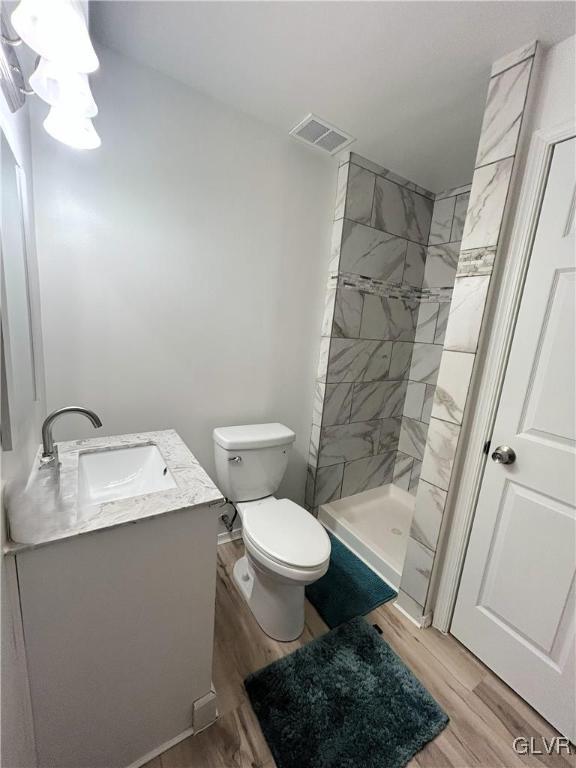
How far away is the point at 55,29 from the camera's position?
0.69 metres

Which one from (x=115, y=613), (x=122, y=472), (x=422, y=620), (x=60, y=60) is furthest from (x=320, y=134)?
(x=422, y=620)

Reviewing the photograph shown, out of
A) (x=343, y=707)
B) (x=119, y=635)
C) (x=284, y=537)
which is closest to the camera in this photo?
(x=119, y=635)

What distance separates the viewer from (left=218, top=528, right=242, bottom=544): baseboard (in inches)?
74.6

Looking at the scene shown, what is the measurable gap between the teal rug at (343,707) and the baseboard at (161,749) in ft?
0.74

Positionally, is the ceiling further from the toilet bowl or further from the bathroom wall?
the toilet bowl

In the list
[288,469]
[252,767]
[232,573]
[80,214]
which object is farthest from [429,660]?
[80,214]

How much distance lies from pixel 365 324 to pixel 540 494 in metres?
1.27

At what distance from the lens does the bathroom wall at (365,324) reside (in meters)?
1.87

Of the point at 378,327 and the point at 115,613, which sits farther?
the point at 378,327

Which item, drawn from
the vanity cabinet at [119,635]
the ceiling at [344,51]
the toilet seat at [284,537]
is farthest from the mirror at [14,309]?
the toilet seat at [284,537]

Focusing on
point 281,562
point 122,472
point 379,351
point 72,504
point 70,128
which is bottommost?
point 281,562

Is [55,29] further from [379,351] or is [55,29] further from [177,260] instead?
[379,351]

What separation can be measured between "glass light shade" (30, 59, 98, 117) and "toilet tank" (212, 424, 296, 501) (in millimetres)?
1281

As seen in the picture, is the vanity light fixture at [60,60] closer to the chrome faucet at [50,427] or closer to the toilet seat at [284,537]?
the chrome faucet at [50,427]
